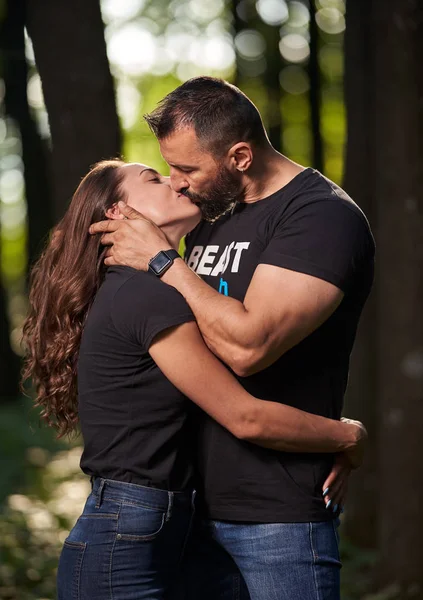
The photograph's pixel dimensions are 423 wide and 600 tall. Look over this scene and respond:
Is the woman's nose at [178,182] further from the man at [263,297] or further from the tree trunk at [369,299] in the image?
the tree trunk at [369,299]

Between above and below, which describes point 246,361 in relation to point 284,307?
below

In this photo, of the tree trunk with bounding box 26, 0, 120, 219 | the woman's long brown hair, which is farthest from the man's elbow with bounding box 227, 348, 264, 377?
the tree trunk with bounding box 26, 0, 120, 219

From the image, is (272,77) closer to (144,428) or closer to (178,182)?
(178,182)

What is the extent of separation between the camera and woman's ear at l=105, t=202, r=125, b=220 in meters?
3.31

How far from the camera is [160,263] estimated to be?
3111 millimetres

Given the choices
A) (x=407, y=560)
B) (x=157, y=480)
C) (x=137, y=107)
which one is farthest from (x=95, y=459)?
(x=137, y=107)

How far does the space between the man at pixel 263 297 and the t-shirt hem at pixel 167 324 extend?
0.06 m

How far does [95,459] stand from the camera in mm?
3062

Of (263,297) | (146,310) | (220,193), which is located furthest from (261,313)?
(220,193)

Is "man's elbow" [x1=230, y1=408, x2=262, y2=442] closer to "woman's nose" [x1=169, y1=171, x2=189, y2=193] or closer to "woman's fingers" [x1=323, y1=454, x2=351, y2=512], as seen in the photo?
"woman's fingers" [x1=323, y1=454, x2=351, y2=512]

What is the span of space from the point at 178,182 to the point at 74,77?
231 cm

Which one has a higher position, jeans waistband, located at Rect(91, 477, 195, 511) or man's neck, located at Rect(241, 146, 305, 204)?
man's neck, located at Rect(241, 146, 305, 204)

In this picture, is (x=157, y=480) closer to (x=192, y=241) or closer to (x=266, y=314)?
(x=266, y=314)

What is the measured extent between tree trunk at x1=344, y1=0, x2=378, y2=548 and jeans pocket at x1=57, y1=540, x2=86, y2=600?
5124 mm
